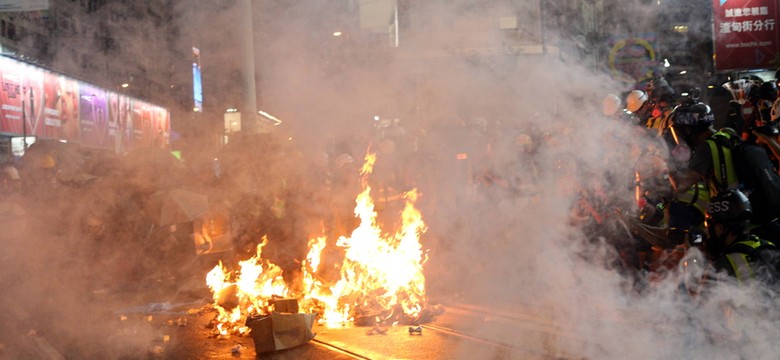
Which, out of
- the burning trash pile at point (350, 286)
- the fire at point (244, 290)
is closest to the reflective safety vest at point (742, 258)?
the burning trash pile at point (350, 286)

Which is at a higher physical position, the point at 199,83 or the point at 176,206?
the point at 199,83

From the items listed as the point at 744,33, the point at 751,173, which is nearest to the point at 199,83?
the point at 744,33

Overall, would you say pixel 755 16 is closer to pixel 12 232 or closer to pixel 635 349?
pixel 635 349

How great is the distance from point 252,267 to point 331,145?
2.03 meters

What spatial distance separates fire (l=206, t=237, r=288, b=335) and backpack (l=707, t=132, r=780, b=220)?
2873 mm

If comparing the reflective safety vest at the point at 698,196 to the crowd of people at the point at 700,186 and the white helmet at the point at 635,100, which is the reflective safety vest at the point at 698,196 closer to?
the crowd of people at the point at 700,186

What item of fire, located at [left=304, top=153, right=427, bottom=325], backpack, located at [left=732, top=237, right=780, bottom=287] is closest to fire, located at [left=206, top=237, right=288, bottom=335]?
fire, located at [left=304, top=153, right=427, bottom=325]

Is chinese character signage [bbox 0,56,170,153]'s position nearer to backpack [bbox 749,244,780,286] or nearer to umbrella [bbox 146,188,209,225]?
umbrella [bbox 146,188,209,225]

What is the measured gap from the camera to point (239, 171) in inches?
265

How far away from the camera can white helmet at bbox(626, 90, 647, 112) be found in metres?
5.37

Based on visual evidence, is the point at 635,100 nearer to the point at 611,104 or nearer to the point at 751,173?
the point at 611,104

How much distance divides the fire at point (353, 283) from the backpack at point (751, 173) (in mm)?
2097

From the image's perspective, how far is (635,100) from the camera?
5.38 m

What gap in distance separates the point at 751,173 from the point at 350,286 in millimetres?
2644
